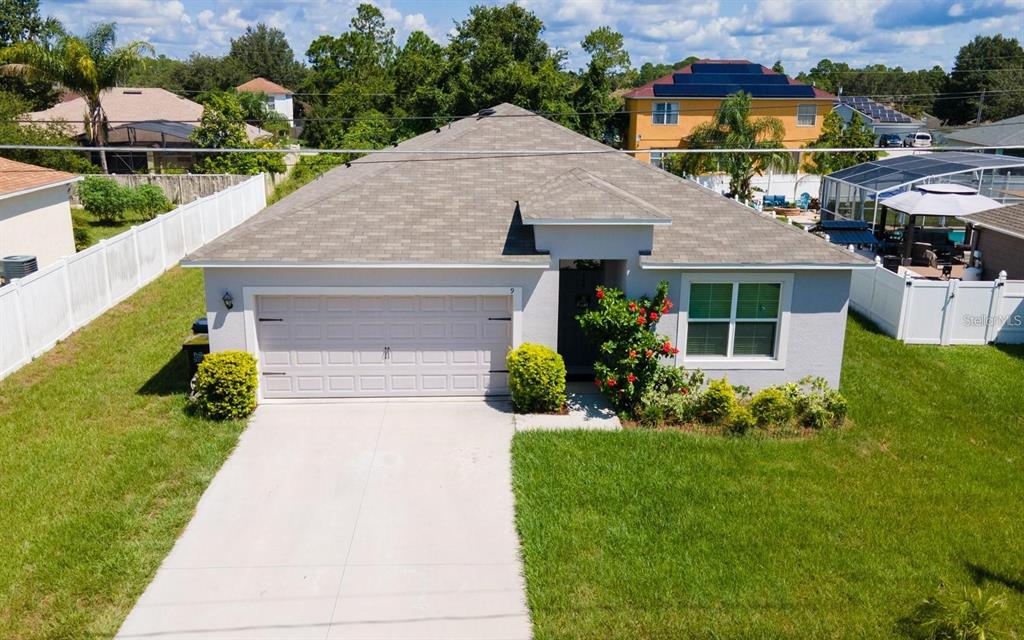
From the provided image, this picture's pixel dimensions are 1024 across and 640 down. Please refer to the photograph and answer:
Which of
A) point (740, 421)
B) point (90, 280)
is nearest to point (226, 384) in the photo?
point (90, 280)

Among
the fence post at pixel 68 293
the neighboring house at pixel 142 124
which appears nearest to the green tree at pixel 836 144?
the neighboring house at pixel 142 124

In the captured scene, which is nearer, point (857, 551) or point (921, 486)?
point (857, 551)

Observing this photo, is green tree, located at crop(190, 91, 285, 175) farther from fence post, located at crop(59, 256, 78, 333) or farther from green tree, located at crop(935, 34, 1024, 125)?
green tree, located at crop(935, 34, 1024, 125)

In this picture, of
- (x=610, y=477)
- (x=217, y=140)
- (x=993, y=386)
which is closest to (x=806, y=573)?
(x=610, y=477)

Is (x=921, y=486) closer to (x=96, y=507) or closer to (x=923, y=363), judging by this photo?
(x=923, y=363)

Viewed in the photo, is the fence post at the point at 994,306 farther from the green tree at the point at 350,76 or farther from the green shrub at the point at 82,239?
the green tree at the point at 350,76
